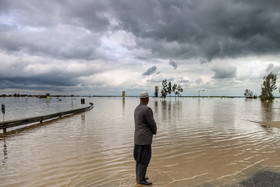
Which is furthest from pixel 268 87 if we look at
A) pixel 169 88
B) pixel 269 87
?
pixel 169 88

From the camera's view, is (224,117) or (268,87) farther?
(268,87)

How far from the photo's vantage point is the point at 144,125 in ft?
17.7

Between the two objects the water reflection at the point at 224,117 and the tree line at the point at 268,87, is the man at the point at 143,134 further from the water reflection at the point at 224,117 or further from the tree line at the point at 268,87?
the tree line at the point at 268,87

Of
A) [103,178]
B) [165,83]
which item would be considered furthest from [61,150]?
[165,83]

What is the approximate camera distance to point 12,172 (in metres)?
6.54

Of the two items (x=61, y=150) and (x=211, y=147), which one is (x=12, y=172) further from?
(x=211, y=147)

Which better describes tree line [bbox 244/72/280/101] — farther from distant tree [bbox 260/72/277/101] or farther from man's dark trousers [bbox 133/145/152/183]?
man's dark trousers [bbox 133/145/152/183]

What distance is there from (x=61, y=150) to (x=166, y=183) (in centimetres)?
564

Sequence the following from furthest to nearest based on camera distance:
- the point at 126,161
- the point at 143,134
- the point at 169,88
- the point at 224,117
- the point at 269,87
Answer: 1. the point at 169,88
2. the point at 269,87
3. the point at 224,117
4. the point at 126,161
5. the point at 143,134

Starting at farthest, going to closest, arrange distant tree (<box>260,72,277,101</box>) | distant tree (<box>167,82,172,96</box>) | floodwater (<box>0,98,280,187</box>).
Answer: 1. distant tree (<box>167,82,172,96</box>)
2. distant tree (<box>260,72,277,101</box>)
3. floodwater (<box>0,98,280,187</box>)

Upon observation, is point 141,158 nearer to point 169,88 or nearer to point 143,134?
point 143,134

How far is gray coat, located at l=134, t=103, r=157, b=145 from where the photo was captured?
5.28 metres

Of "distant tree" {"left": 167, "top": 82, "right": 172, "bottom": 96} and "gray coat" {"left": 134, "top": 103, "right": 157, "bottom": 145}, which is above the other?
"distant tree" {"left": 167, "top": 82, "right": 172, "bottom": 96}

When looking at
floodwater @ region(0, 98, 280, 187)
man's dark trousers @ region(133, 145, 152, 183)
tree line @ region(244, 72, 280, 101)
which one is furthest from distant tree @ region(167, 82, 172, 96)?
man's dark trousers @ region(133, 145, 152, 183)
